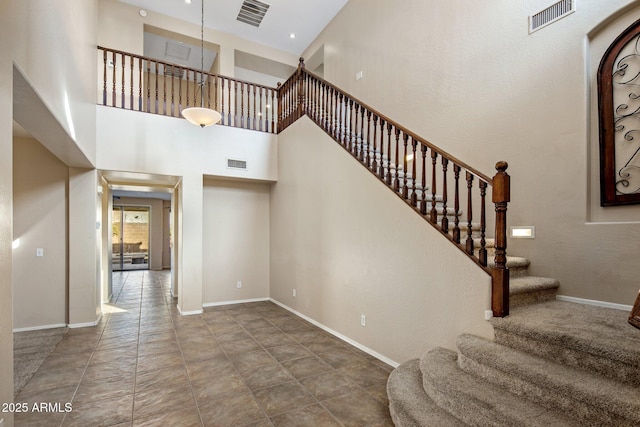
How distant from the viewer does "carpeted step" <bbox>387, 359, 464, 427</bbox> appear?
198cm

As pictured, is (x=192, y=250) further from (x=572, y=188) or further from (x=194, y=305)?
(x=572, y=188)

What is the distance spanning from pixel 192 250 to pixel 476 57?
5.31 metres

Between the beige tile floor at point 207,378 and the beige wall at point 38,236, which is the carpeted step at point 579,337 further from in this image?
the beige wall at point 38,236

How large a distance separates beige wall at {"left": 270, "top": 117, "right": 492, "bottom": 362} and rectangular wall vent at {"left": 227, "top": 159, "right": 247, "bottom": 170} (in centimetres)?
75

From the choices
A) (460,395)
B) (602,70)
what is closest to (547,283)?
(460,395)

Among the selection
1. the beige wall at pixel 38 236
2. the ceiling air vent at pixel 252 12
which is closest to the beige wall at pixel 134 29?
the ceiling air vent at pixel 252 12

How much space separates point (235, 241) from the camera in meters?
6.36

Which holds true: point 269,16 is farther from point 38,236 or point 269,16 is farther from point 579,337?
point 579,337

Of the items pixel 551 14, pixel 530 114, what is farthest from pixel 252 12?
pixel 530 114

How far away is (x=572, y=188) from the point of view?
290cm

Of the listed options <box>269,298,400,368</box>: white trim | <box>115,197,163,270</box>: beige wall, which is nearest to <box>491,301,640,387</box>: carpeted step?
<box>269,298,400,368</box>: white trim

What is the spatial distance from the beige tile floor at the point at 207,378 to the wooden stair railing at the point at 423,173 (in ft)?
5.26

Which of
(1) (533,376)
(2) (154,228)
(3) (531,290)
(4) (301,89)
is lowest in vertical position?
(1) (533,376)

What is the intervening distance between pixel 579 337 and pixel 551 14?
125 inches
